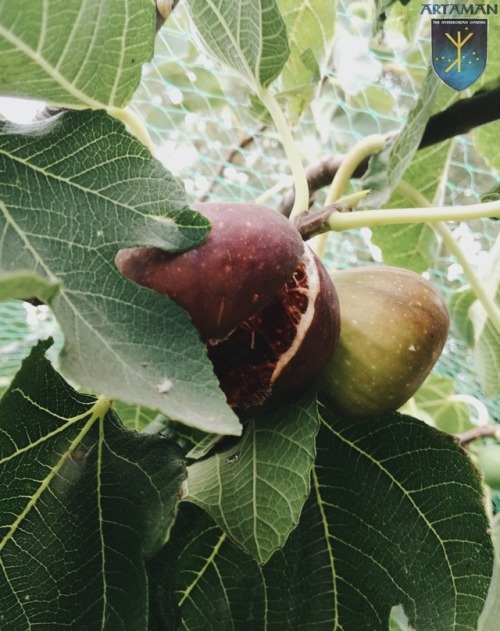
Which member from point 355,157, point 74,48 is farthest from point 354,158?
point 74,48

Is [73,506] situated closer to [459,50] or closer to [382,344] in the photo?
[382,344]

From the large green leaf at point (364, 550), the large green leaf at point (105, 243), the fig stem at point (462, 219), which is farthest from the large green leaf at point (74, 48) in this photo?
the large green leaf at point (364, 550)

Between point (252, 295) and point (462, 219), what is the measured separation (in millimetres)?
271

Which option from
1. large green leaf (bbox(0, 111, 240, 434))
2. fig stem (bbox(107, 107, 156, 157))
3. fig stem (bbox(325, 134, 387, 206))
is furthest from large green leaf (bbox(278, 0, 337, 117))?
large green leaf (bbox(0, 111, 240, 434))

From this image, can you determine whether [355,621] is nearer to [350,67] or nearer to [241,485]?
[241,485]

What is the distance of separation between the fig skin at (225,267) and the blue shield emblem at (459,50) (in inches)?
15.1

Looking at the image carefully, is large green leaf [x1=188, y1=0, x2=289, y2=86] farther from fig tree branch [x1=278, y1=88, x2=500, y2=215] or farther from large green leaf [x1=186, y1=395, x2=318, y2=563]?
large green leaf [x1=186, y1=395, x2=318, y2=563]

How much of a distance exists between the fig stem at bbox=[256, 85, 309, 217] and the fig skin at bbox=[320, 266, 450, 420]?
11cm

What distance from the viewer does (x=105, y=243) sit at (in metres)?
0.53

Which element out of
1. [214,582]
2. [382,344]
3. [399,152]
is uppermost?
[399,152]

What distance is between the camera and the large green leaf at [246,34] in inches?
27.9

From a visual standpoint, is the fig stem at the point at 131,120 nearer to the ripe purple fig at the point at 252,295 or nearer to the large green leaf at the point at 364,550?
the ripe purple fig at the point at 252,295

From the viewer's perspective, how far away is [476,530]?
0.71 metres

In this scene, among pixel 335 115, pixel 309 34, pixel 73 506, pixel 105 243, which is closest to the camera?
pixel 105 243
